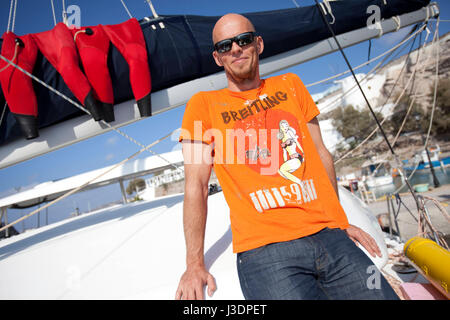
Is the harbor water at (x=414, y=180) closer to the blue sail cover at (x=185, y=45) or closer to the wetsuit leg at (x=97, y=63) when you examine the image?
the blue sail cover at (x=185, y=45)

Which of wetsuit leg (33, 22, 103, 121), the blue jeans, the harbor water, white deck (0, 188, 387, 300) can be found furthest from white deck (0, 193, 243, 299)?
the harbor water

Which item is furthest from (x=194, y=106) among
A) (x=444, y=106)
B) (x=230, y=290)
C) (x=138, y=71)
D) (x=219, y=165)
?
(x=444, y=106)

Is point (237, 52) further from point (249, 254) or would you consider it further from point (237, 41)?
point (249, 254)

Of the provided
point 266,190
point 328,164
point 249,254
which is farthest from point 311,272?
point 328,164

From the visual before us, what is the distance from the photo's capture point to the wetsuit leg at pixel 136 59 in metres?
2.08

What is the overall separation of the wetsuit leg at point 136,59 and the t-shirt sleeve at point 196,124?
978 millimetres

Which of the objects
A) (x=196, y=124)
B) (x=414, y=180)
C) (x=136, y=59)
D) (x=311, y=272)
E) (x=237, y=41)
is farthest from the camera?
(x=414, y=180)

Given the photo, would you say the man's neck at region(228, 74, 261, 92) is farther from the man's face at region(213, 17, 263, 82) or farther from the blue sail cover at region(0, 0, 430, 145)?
the blue sail cover at region(0, 0, 430, 145)

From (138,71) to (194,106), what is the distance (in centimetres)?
105

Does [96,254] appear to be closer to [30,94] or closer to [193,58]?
[30,94]

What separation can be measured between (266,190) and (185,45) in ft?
5.76

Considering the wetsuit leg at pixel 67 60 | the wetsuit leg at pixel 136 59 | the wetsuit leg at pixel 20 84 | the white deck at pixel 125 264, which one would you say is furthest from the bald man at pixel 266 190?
the wetsuit leg at pixel 20 84

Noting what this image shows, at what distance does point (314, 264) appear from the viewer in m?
1.06

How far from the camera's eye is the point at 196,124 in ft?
4.17
